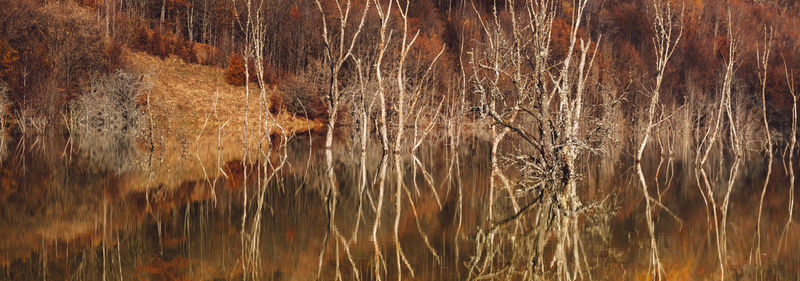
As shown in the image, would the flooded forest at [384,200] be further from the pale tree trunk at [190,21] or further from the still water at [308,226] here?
the pale tree trunk at [190,21]

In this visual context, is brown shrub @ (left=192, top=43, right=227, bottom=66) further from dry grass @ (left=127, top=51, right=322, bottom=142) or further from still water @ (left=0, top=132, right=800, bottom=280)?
still water @ (left=0, top=132, right=800, bottom=280)

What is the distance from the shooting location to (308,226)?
29.4ft

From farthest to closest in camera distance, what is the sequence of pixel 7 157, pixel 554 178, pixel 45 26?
pixel 45 26
pixel 7 157
pixel 554 178

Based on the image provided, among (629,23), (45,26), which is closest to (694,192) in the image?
(45,26)

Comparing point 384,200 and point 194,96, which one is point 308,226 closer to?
point 384,200

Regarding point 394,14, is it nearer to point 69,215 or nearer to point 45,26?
point 45,26

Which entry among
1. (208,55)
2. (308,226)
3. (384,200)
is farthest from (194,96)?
(308,226)

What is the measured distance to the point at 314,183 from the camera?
14125mm

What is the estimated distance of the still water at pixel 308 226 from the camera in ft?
22.0

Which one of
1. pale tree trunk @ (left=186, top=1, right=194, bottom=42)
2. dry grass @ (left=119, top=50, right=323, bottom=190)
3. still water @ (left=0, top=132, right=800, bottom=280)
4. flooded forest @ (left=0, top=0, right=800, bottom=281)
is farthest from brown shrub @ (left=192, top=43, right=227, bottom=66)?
still water @ (left=0, top=132, right=800, bottom=280)

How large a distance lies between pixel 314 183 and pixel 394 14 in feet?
116

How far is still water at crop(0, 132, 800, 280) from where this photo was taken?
22.0 feet

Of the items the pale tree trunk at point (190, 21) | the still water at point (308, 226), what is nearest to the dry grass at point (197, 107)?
the pale tree trunk at point (190, 21)

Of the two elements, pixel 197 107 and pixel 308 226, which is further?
pixel 197 107
